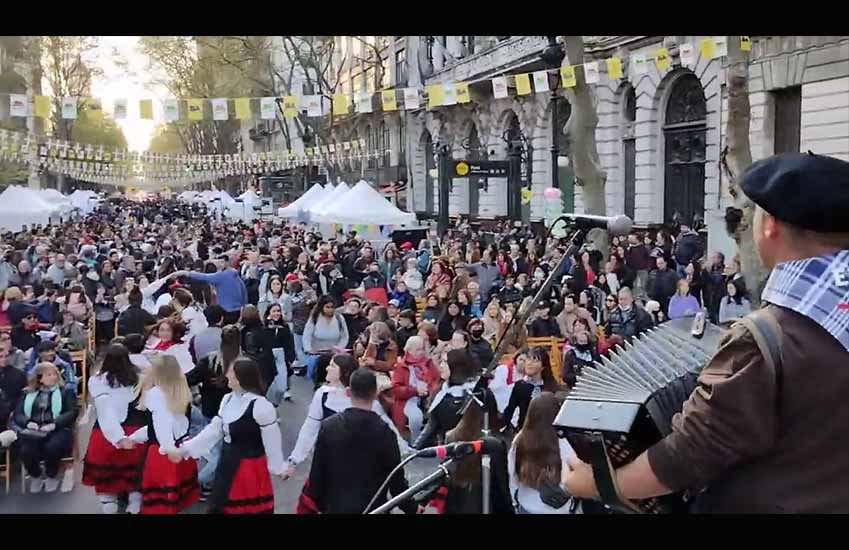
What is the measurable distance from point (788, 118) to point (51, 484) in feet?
61.1

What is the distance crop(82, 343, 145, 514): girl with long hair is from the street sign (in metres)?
18.8

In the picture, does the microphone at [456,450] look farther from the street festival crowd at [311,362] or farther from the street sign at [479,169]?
the street sign at [479,169]

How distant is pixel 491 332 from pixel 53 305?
20.6ft

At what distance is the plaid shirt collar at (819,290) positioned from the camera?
1987 mm

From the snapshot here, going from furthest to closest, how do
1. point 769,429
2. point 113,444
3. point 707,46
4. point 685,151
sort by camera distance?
point 685,151 → point 707,46 → point 113,444 → point 769,429

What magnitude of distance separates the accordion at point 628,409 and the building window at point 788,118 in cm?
2049

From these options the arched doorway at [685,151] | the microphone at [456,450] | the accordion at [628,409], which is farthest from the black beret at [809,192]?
the arched doorway at [685,151]

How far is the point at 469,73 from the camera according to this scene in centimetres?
3822

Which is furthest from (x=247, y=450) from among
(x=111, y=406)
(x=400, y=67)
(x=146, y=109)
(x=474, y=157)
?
(x=400, y=67)

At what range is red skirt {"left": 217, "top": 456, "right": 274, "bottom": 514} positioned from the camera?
6.30m

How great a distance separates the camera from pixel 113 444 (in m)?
7.35

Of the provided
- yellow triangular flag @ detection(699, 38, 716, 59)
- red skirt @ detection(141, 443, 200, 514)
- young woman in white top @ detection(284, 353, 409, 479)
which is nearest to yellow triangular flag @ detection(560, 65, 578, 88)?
yellow triangular flag @ detection(699, 38, 716, 59)

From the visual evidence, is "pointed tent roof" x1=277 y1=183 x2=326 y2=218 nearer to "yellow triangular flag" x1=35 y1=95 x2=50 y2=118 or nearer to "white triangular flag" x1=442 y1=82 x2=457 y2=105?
"white triangular flag" x1=442 y1=82 x2=457 y2=105

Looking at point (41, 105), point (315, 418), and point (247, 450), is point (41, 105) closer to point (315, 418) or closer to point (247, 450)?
point (315, 418)
